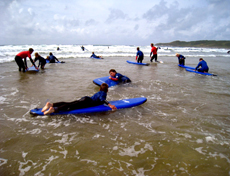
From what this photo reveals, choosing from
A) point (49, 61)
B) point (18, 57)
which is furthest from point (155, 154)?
point (49, 61)

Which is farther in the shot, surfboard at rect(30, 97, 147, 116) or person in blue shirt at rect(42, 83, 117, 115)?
surfboard at rect(30, 97, 147, 116)

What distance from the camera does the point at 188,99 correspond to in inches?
231

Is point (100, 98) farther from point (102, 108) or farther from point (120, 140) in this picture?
point (120, 140)

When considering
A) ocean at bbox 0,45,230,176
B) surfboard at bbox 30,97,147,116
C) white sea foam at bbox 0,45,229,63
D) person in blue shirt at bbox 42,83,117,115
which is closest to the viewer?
ocean at bbox 0,45,230,176

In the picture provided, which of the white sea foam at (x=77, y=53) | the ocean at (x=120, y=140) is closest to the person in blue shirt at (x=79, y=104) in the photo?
the ocean at (x=120, y=140)

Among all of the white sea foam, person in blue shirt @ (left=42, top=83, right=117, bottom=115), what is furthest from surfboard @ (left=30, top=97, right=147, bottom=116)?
the white sea foam

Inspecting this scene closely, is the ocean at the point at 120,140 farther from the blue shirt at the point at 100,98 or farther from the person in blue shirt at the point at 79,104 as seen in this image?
the blue shirt at the point at 100,98

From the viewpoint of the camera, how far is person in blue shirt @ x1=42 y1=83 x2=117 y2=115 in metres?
4.13

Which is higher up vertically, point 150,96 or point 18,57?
point 18,57

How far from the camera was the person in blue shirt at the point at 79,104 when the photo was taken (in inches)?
163

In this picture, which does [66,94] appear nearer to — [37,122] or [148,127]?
[37,122]

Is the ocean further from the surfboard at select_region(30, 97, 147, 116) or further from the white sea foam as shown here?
the white sea foam

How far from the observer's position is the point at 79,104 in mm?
4438

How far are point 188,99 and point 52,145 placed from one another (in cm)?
514
